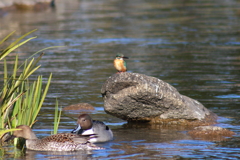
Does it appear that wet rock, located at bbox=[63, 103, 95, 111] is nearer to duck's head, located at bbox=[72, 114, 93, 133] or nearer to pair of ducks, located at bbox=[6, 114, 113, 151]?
duck's head, located at bbox=[72, 114, 93, 133]

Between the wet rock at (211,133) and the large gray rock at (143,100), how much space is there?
0.97 meters

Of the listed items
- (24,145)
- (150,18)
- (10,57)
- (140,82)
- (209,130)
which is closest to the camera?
(24,145)

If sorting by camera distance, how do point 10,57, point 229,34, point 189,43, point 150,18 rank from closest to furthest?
1. point 10,57
2. point 189,43
3. point 229,34
4. point 150,18

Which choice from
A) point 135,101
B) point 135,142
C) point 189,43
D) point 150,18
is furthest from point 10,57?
point 150,18

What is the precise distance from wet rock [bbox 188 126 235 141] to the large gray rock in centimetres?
97

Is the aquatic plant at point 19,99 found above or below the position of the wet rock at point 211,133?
above

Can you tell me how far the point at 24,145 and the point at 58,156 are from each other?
2.94 ft

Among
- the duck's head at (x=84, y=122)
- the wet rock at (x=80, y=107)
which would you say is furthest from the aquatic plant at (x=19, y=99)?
the wet rock at (x=80, y=107)

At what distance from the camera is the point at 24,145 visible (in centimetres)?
850

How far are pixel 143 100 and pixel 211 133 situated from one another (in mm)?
1549

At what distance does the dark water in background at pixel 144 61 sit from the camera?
8.56 metres

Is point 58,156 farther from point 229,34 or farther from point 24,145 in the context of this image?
point 229,34

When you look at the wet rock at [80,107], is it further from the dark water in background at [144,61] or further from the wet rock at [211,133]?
the wet rock at [211,133]

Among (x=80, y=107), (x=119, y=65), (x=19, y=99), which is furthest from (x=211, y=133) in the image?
(x=19, y=99)
